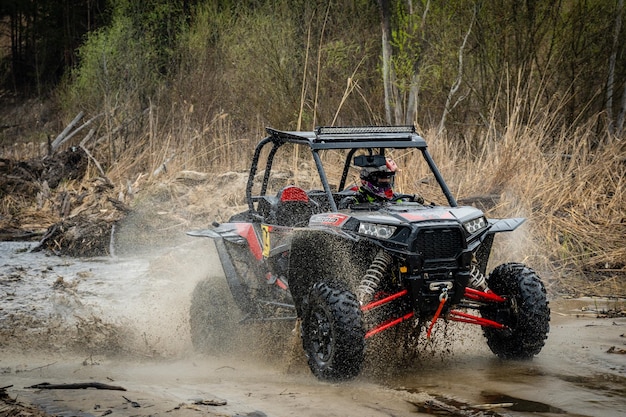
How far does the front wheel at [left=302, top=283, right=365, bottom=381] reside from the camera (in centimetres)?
581

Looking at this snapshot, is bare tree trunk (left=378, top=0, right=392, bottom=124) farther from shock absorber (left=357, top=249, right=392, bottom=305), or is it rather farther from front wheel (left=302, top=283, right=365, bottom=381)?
front wheel (left=302, top=283, right=365, bottom=381)

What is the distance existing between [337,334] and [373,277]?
56 cm

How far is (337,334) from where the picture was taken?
581cm

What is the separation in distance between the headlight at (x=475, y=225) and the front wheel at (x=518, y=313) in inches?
21.3

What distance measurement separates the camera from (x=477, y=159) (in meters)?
11.8

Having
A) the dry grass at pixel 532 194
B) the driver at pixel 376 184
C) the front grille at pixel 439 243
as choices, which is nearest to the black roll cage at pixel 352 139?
the driver at pixel 376 184

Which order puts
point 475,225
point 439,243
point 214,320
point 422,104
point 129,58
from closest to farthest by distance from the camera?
point 439,243, point 475,225, point 214,320, point 422,104, point 129,58

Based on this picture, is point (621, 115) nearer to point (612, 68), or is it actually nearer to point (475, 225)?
point (612, 68)

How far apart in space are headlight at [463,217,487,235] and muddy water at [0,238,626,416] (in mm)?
923

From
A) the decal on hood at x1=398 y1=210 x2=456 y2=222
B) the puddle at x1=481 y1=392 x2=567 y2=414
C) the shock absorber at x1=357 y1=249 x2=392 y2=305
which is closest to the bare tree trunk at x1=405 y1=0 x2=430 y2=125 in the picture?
the decal on hood at x1=398 y1=210 x2=456 y2=222

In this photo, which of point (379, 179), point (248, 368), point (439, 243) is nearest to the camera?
point (439, 243)

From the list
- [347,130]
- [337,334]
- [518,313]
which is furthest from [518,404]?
[347,130]

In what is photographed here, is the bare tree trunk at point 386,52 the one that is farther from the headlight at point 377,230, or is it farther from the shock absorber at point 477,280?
the headlight at point 377,230

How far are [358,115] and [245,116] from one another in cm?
291
